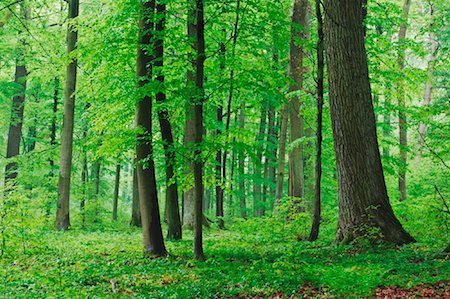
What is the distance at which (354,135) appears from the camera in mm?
8766

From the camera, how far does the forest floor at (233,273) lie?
5855 mm

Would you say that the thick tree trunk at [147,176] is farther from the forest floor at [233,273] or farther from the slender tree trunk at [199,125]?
the slender tree trunk at [199,125]

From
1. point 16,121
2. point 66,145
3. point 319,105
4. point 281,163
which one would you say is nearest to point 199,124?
point 319,105

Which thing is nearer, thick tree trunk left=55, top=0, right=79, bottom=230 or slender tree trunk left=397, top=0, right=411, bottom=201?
slender tree trunk left=397, top=0, right=411, bottom=201

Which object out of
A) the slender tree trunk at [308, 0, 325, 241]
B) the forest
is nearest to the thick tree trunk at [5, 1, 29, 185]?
the forest

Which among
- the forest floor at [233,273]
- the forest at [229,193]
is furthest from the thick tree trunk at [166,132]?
the forest floor at [233,273]

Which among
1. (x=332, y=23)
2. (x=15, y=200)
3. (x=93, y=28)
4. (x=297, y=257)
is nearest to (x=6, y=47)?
(x=93, y=28)

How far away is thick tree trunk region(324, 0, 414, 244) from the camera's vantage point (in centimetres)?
845

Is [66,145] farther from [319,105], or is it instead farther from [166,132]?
[319,105]

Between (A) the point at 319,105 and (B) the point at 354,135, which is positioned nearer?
(B) the point at 354,135

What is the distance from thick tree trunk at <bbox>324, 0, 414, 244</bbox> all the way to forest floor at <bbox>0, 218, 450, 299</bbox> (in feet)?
1.89

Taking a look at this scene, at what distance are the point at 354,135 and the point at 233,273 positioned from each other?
367 cm

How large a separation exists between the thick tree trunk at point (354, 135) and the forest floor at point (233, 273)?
58 cm

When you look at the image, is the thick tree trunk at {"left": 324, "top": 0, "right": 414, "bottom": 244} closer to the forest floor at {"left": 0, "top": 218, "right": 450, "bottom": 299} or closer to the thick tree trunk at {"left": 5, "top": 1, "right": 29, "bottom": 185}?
the forest floor at {"left": 0, "top": 218, "right": 450, "bottom": 299}
